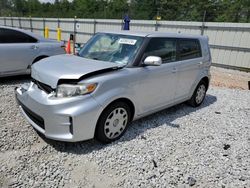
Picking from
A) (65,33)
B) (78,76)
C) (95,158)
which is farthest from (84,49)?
(65,33)

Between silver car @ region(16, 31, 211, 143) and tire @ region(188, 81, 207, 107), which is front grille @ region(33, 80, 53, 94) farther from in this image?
tire @ region(188, 81, 207, 107)

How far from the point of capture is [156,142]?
352cm

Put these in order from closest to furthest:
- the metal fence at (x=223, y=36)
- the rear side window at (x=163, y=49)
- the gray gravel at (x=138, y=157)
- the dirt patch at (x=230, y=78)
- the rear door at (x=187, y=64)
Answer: the gray gravel at (x=138, y=157) → the rear side window at (x=163, y=49) → the rear door at (x=187, y=64) → the dirt patch at (x=230, y=78) → the metal fence at (x=223, y=36)

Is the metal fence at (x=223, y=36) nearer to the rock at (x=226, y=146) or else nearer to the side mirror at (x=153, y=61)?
the rock at (x=226, y=146)

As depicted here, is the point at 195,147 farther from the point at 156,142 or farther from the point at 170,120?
the point at 170,120

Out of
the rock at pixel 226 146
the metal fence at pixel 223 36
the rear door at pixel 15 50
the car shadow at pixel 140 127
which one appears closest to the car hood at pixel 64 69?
the car shadow at pixel 140 127

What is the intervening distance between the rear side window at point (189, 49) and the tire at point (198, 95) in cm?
73

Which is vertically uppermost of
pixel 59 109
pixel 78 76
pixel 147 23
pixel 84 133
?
pixel 147 23

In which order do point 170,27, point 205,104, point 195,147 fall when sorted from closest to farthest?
point 195,147
point 205,104
point 170,27

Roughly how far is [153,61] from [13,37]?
435 centimetres

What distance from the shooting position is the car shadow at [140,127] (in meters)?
3.19

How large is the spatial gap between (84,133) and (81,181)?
0.60 metres

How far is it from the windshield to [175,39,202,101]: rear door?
3.60 feet

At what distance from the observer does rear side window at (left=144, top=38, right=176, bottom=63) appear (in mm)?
3751
